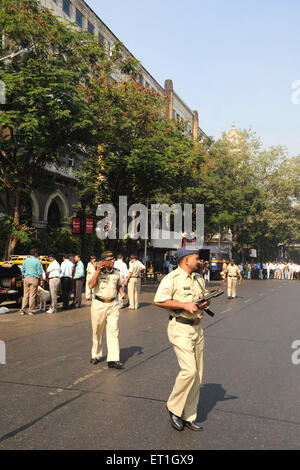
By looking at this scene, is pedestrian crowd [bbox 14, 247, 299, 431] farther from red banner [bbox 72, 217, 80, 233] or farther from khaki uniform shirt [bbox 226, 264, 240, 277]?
khaki uniform shirt [bbox 226, 264, 240, 277]

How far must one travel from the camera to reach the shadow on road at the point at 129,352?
8.52 meters

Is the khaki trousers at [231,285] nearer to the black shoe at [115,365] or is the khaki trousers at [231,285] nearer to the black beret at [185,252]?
the black shoe at [115,365]

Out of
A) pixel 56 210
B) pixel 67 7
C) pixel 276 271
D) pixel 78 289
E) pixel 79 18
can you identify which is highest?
pixel 79 18

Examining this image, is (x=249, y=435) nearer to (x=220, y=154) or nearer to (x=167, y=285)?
(x=167, y=285)

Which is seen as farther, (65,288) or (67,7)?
(67,7)

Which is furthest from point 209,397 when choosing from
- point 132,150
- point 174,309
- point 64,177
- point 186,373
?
point 64,177

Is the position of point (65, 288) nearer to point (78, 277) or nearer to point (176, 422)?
point (78, 277)

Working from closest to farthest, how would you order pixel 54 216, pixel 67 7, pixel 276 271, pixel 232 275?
pixel 232 275
pixel 54 216
pixel 67 7
pixel 276 271

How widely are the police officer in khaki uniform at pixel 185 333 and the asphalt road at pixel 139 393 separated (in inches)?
8.9

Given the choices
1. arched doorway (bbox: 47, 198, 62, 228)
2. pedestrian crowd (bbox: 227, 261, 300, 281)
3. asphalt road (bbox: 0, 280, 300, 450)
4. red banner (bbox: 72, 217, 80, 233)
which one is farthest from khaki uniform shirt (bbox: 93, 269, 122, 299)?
pedestrian crowd (bbox: 227, 261, 300, 281)

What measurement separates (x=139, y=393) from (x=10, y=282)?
10.6 m

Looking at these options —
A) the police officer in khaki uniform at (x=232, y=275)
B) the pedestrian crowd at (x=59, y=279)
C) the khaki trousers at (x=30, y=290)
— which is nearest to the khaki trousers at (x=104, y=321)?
the pedestrian crowd at (x=59, y=279)

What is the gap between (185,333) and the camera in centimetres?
501

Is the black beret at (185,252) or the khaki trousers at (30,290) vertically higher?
the black beret at (185,252)
